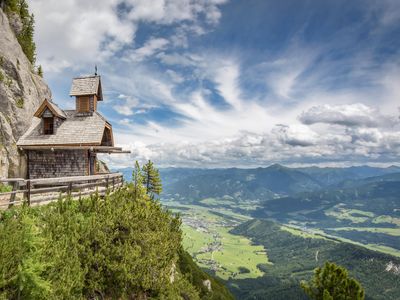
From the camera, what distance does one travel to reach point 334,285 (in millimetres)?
30094

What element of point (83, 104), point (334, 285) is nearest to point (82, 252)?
point (83, 104)

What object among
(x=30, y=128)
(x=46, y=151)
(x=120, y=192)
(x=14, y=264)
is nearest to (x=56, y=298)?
(x=14, y=264)

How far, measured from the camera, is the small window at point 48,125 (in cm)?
3378

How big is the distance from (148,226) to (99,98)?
24.2 m

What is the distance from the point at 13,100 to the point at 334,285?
4151 cm

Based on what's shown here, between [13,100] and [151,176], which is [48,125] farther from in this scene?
[151,176]

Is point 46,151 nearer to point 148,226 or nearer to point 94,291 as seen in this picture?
point 148,226

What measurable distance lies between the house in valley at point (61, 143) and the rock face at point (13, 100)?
1042 millimetres

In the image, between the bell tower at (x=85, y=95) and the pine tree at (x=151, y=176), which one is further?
the pine tree at (x=151, y=176)

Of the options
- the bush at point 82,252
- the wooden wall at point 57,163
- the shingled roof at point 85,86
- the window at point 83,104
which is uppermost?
the shingled roof at point 85,86

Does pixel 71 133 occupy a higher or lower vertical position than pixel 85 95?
lower

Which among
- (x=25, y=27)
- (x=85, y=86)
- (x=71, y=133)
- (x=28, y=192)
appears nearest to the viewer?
(x=28, y=192)

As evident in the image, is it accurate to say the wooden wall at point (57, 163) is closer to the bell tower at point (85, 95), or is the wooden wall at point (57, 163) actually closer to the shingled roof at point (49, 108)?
the shingled roof at point (49, 108)

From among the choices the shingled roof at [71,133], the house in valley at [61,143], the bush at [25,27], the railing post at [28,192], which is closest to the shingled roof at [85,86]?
the house in valley at [61,143]
